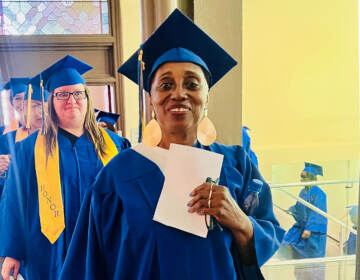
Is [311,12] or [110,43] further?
[110,43]

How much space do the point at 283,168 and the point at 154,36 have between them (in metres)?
0.50

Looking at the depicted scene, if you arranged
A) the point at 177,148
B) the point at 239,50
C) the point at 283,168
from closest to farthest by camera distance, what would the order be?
the point at 177,148 → the point at 239,50 → the point at 283,168

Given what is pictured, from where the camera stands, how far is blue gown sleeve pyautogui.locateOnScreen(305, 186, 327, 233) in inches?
39.6

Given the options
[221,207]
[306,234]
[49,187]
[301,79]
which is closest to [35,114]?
[49,187]

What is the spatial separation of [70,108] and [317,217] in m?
0.76

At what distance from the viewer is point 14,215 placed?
843mm

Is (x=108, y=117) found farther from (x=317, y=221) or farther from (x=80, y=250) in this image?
(x=317, y=221)

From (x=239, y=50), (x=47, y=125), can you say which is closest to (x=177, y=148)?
(x=239, y=50)

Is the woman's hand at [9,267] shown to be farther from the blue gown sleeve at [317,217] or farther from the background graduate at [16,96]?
the blue gown sleeve at [317,217]

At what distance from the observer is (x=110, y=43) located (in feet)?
3.02

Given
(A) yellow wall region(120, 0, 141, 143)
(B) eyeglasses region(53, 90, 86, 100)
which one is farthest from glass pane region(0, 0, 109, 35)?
(B) eyeglasses region(53, 90, 86, 100)

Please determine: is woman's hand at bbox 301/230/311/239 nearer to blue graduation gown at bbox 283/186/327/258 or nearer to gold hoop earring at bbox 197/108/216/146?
blue graduation gown at bbox 283/186/327/258

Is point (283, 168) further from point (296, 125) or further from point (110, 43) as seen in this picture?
point (110, 43)

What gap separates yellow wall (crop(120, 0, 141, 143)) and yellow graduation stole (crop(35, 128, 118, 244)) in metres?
0.23
